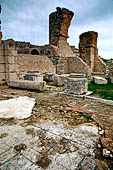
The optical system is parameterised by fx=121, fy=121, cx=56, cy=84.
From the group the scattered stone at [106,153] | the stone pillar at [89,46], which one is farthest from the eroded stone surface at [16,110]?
the stone pillar at [89,46]

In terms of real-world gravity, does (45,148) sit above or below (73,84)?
below

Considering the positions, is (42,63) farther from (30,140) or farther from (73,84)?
(30,140)

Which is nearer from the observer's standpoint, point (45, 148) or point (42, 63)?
point (45, 148)

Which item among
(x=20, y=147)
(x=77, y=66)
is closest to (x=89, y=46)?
(x=77, y=66)

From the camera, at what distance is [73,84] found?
6195 mm

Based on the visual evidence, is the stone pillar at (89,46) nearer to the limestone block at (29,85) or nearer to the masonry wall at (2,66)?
the limestone block at (29,85)

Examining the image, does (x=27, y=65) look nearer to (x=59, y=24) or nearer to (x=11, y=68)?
(x=11, y=68)

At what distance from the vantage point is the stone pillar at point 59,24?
50.0ft

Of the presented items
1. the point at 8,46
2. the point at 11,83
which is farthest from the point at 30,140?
the point at 8,46

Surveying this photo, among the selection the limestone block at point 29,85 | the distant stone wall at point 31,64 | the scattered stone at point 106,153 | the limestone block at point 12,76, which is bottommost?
the scattered stone at point 106,153

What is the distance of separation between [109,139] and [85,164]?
0.89m

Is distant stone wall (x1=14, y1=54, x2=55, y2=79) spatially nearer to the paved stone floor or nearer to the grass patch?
the grass patch

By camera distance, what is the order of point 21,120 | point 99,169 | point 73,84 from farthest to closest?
point 73,84
point 21,120
point 99,169

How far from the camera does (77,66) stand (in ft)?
46.3
